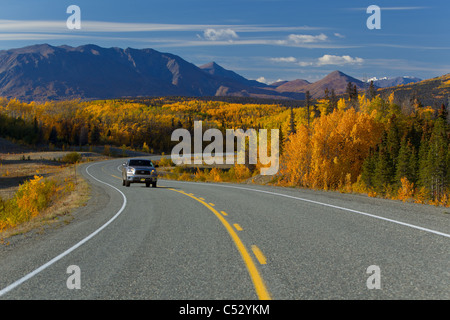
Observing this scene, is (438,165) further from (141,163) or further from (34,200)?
(34,200)

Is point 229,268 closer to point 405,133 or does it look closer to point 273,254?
point 273,254

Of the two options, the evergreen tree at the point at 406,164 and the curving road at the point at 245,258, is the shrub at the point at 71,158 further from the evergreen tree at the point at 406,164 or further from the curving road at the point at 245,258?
the curving road at the point at 245,258

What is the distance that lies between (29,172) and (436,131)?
61.3m

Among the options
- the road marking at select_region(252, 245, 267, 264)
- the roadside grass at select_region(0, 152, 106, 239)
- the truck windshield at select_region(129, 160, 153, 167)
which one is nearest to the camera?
the road marking at select_region(252, 245, 267, 264)

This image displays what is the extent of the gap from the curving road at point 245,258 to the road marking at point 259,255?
0.02 m

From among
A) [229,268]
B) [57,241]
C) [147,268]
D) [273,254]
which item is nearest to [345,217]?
[273,254]

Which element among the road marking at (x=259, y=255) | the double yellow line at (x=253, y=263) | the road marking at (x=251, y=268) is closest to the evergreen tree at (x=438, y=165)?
the double yellow line at (x=253, y=263)

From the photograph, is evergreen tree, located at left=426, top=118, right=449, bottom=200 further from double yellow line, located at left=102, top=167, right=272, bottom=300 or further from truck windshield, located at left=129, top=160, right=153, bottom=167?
double yellow line, located at left=102, top=167, right=272, bottom=300

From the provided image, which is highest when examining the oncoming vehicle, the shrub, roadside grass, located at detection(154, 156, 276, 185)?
the oncoming vehicle

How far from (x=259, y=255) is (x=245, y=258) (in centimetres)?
32

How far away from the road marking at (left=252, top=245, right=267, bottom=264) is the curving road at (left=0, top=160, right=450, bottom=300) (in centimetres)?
2

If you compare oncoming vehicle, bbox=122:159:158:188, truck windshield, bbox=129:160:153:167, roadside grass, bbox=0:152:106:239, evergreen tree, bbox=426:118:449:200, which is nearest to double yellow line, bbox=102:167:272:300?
roadside grass, bbox=0:152:106:239

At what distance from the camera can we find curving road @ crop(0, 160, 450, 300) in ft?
17.1

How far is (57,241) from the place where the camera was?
938cm
